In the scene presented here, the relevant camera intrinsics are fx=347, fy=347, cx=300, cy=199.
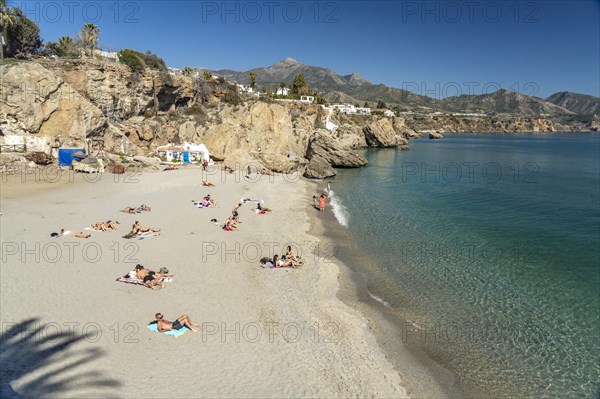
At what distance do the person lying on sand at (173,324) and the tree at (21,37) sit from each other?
4731 centimetres

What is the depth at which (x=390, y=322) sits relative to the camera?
11.9m

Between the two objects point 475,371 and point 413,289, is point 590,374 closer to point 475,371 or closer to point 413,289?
point 475,371

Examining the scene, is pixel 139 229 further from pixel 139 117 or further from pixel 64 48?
pixel 64 48

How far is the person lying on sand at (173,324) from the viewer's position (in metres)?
9.65

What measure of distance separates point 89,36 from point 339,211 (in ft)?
149

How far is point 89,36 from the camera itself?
4812 cm

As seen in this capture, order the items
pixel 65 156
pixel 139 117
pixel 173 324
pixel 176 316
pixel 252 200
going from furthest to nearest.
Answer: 1. pixel 139 117
2. pixel 65 156
3. pixel 252 200
4. pixel 176 316
5. pixel 173 324

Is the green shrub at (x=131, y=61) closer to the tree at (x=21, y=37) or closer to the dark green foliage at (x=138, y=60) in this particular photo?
the dark green foliage at (x=138, y=60)

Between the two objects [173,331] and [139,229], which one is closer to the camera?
[173,331]

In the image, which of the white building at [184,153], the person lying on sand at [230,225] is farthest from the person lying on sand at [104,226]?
the white building at [184,153]

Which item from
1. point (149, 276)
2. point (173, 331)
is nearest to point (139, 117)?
point (149, 276)

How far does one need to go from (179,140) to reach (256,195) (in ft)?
70.9

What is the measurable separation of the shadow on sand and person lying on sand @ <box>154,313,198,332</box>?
1.56 metres

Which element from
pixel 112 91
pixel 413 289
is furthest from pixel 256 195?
pixel 112 91
